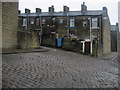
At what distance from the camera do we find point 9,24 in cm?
1066

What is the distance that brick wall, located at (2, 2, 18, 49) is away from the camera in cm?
1002

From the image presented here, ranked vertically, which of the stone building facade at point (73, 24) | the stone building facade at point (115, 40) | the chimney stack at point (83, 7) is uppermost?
the chimney stack at point (83, 7)

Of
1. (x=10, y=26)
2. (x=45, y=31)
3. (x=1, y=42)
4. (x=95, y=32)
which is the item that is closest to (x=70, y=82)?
(x=1, y=42)

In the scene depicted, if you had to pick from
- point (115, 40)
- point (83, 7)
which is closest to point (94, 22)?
point (83, 7)

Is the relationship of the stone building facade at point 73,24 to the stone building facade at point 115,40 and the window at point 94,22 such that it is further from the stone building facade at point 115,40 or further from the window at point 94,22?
the stone building facade at point 115,40

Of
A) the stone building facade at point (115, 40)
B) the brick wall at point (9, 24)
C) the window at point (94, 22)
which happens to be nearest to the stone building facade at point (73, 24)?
the window at point (94, 22)

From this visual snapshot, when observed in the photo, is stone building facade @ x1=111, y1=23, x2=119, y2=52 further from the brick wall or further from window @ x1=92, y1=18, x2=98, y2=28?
the brick wall

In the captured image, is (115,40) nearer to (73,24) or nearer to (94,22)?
(94,22)

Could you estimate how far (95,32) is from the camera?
27625 millimetres

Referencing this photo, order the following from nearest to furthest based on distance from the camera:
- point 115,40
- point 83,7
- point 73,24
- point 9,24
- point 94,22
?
1. point 9,24
2. point 94,22
3. point 73,24
4. point 83,7
5. point 115,40

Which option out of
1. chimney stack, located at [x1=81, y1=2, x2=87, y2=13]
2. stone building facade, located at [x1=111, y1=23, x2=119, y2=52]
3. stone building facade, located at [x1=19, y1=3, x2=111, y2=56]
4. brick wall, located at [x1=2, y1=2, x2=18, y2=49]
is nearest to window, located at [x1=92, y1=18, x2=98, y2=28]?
stone building facade, located at [x1=19, y1=3, x2=111, y2=56]

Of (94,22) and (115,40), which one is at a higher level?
(94,22)

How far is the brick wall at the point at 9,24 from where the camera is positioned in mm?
10023

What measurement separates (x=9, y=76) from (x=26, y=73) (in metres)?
0.73
